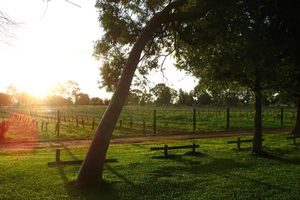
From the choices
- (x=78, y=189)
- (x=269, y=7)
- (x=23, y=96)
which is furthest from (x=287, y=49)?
(x=23, y=96)

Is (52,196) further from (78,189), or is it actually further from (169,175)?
(169,175)

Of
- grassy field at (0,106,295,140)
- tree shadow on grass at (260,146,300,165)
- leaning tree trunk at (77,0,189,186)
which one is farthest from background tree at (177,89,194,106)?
leaning tree trunk at (77,0,189,186)

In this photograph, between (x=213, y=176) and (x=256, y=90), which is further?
(x=256, y=90)

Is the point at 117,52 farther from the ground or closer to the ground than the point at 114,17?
closer to the ground

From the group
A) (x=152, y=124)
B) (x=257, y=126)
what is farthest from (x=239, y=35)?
(x=152, y=124)

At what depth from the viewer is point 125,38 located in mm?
18594

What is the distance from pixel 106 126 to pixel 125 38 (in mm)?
5526

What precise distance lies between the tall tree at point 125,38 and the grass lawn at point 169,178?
3.50 ft

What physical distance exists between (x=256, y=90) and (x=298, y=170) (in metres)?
6.33

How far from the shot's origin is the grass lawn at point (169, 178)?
12.9m

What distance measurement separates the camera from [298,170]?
17.1 meters

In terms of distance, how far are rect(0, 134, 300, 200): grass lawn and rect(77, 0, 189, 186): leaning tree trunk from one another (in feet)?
1.81

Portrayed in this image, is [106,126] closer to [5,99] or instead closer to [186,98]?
[186,98]

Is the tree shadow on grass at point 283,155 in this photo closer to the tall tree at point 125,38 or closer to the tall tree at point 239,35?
the tall tree at point 239,35
